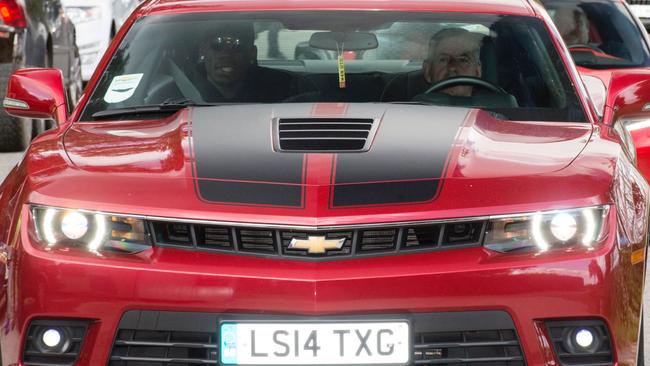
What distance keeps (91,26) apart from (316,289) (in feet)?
42.8

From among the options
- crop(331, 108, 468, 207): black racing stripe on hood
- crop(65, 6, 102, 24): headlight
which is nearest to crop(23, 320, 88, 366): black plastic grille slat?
crop(331, 108, 468, 207): black racing stripe on hood

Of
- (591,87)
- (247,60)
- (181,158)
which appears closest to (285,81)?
(247,60)

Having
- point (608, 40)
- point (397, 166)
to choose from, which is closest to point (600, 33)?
point (608, 40)

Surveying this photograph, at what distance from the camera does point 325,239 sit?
4.25 m

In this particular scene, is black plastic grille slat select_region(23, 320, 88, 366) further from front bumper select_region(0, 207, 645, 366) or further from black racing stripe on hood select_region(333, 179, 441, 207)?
black racing stripe on hood select_region(333, 179, 441, 207)

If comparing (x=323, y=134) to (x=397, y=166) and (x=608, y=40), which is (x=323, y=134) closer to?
(x=397, y=166)

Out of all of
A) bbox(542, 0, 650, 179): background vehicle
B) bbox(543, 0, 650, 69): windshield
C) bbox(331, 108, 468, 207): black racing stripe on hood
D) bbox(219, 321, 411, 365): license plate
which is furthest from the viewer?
bbox(543, 0, 650, 69): windshield

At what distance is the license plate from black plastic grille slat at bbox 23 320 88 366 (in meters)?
0.38

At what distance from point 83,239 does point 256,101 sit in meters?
1.57

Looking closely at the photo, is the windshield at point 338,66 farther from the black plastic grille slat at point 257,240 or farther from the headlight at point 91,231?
the black plastic grille slat at point 257,240

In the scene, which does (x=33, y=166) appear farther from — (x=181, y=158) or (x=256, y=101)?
(x=256, y=101)

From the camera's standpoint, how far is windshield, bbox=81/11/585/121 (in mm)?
5797

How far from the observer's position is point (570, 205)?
434 centimetres

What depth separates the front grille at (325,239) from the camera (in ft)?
13.9
